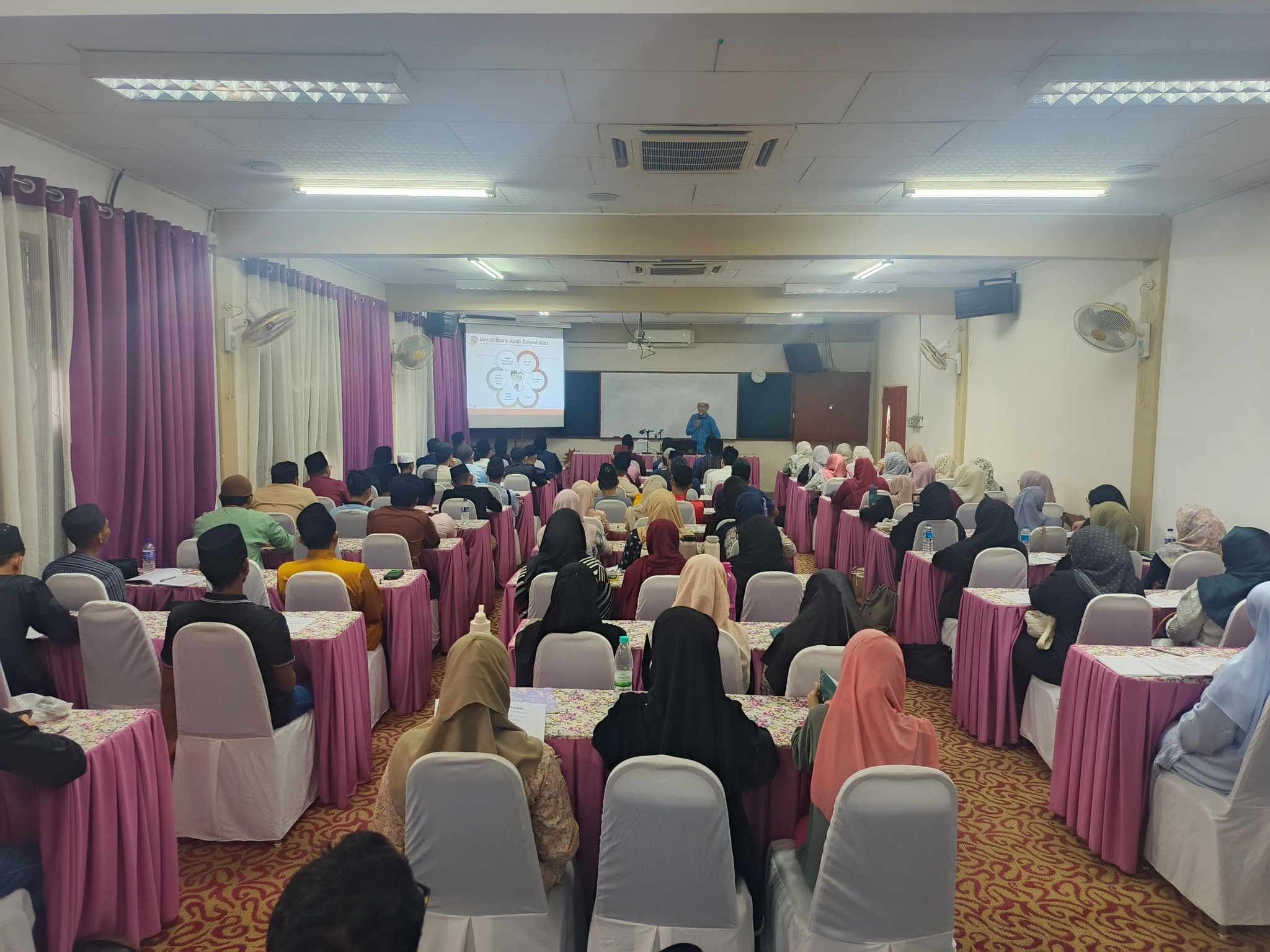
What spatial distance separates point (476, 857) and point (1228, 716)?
2548mm

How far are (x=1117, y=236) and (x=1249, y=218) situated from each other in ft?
3.40

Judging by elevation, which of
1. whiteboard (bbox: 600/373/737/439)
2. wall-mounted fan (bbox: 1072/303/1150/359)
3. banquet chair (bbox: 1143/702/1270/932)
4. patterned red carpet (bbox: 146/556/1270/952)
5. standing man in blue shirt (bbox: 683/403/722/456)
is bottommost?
patterned red carpet (bbox: 146/556/1270/952)

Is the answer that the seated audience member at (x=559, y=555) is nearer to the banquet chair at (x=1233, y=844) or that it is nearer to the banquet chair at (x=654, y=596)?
the banquet chair at (x=654, y=596)

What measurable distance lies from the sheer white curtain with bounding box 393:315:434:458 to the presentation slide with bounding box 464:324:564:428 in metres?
1.44

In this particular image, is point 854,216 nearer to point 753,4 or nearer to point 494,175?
point 494,175

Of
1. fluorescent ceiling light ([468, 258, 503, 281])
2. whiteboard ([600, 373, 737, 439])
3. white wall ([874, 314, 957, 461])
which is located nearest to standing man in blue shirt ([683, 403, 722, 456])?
whiteboard ([600, 373, 737, 439])

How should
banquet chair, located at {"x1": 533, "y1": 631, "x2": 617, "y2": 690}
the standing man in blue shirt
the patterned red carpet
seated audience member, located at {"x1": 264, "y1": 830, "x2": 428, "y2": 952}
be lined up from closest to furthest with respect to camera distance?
1. seated audience member, located at {"x1": 264, "y1": 830, "x2": 428, "y2": 952}
2. the patterned red carpet
3. banquet chair, located at {"x1": 533, "y1": 631, "x2": 617, "y2": 690}
4. the standing man in blue shirt

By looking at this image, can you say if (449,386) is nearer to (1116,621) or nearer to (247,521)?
(247,521)

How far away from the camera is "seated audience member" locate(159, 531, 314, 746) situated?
9.81ft

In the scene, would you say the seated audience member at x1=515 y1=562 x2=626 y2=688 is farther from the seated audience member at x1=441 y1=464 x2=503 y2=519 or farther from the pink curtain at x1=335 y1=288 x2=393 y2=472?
the pink curtain at x1=335 y1=288 x2=393 y2=472

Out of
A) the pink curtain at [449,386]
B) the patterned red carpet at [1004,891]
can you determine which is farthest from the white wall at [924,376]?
the patterned red carpet at [1004,891]

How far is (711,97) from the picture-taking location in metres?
3.70

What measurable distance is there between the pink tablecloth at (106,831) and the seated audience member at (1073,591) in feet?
12.8

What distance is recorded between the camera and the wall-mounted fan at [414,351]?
10.9m
